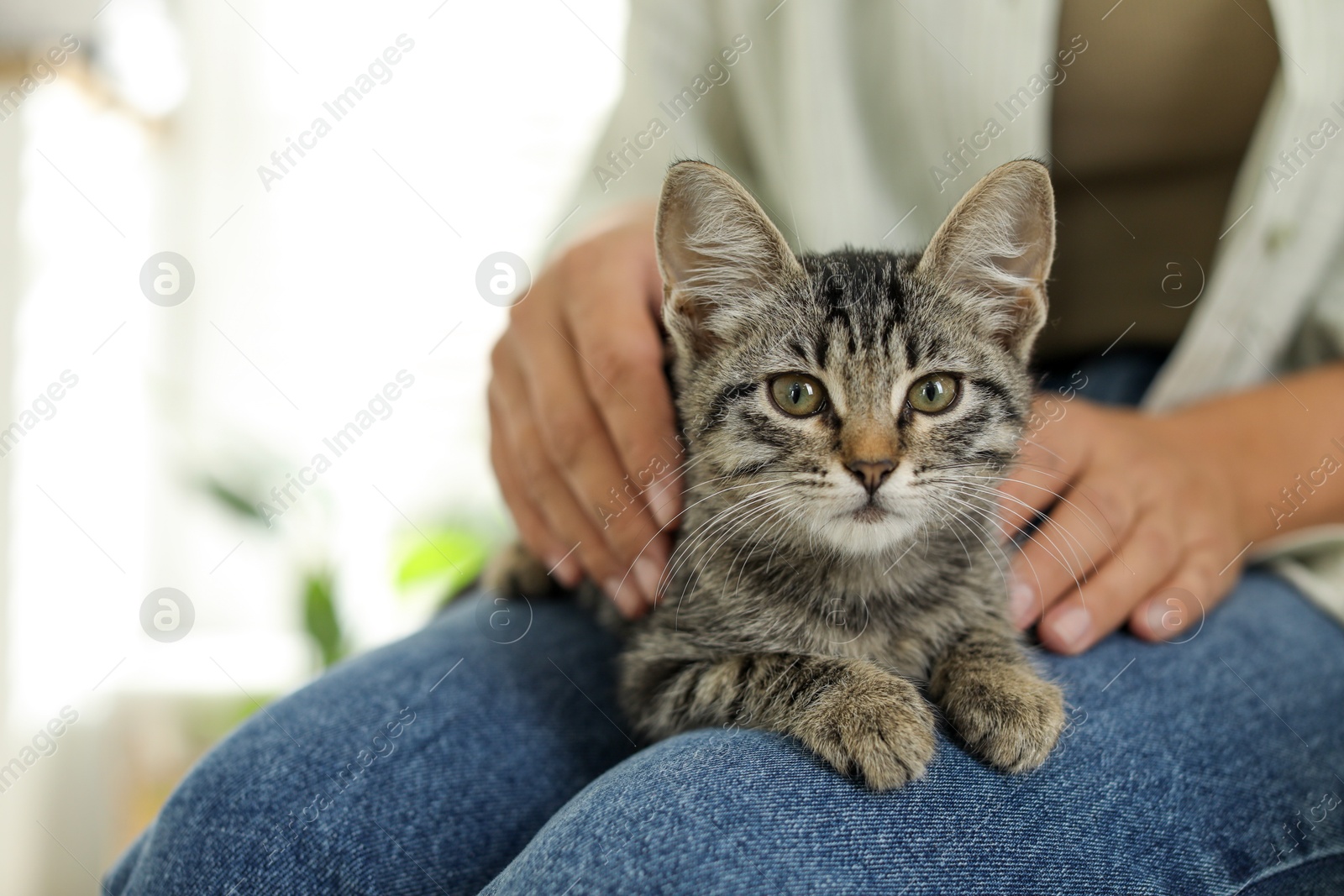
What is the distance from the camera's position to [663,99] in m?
1.75

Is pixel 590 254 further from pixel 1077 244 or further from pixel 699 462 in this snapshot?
pixel 1077 244

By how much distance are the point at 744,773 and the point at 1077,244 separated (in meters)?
1.29

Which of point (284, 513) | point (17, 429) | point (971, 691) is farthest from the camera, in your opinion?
point (284, 513)

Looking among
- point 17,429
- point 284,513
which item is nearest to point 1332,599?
point 284,513

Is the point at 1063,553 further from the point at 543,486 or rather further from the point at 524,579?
the point at 524,579

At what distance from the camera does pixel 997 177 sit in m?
1.16

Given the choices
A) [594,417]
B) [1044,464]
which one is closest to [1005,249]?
[1044,464]

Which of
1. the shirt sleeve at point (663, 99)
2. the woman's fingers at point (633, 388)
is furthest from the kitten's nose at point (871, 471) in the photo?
the shirt sleeve at point (663, 99)

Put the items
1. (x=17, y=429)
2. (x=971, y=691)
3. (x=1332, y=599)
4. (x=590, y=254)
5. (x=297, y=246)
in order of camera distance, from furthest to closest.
Result: 1. (x=297, y=246)
2. (x=17, y=429)
3. (x=590, y=254)
4. (x=1332, y=599)
5. (x=971, y=691)

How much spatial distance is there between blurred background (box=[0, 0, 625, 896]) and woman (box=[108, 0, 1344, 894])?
4.97ft

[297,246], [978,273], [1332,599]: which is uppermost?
[297,246]

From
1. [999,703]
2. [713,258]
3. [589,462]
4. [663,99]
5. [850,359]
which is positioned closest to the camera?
[999,703]

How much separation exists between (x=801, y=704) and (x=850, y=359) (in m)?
0.48

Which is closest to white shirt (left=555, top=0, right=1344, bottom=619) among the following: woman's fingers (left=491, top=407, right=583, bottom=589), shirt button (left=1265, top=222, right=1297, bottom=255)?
shirt button (left=1265, top=222, right=1297, bottom=255)
